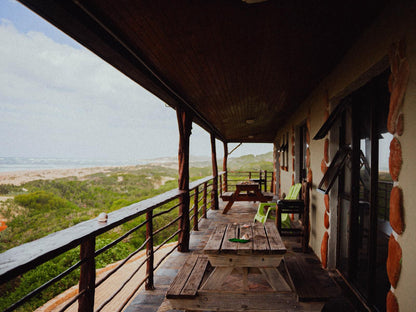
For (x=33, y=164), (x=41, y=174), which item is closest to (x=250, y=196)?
(x=33, y=164)

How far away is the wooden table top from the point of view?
6.43ft

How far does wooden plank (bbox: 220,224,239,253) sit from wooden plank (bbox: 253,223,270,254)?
172 millimetres

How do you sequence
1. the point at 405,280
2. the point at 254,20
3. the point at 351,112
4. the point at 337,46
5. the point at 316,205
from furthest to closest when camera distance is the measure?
the point at 316,205
the point at 351,112
the point at 337,46
the point at 254,20
the point at 405,280

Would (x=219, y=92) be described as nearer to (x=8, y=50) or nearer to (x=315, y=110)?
(x=315, y=110)

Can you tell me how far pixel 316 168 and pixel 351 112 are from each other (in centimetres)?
111

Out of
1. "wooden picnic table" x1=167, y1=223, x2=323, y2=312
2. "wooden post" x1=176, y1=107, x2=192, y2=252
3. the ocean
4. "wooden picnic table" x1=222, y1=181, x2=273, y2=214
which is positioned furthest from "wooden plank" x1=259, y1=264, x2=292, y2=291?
the ocean

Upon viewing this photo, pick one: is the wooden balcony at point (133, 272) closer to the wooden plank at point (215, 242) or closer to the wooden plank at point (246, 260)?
the wooden plank at point (246, 260)

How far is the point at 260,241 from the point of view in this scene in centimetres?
216

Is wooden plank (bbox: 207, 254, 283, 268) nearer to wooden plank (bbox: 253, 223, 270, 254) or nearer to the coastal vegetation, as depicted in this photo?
wooden plank (bbox: 253, 223, 270, 254)

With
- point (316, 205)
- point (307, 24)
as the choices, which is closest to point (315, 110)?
point (316, 205)

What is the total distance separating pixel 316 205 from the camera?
3307mm

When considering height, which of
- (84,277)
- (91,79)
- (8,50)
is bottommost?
(84,277)

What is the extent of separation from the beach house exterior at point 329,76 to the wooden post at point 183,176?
0.24 feet

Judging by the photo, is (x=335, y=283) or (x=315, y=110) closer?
(x=335, y=283)
